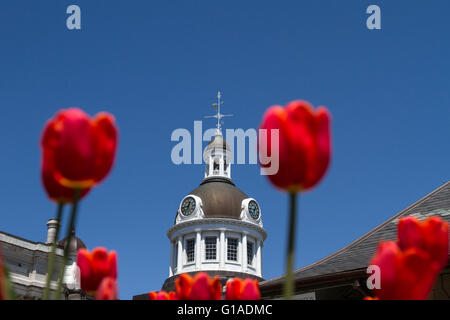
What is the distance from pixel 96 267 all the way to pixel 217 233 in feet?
215

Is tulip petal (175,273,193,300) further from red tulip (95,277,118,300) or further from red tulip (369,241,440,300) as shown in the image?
red tulip (369,241,440,300)

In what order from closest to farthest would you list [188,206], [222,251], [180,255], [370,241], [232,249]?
1. [370,241]
2. [222,251]
3. [180,255]
4. [232,249]
5. [188,206]

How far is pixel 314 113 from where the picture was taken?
151cm

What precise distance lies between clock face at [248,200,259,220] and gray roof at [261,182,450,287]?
179 feet

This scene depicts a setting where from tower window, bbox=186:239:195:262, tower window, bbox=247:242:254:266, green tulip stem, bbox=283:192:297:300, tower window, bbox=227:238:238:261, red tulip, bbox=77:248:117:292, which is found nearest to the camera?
green tulip stem, bbox=283:192:297:300

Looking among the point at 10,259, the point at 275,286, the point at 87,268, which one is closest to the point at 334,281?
the point at 275,286

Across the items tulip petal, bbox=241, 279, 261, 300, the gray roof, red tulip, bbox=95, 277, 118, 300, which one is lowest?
red tulip, bbox=95, 277, 118, 300

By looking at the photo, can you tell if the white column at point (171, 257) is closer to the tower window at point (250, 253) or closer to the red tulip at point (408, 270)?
the tower window at point (250, 253)

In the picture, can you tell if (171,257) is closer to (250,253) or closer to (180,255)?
(180,255)

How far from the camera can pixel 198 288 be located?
188 cm

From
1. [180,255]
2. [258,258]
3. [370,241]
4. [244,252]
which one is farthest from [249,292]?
[258,258]

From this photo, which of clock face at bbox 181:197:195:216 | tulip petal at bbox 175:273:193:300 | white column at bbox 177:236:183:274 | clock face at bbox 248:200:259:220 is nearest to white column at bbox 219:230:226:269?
white column at bbox 177:236:183:274

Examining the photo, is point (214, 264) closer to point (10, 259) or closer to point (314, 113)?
point (10, 259)

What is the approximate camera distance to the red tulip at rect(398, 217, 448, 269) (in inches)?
62.4
